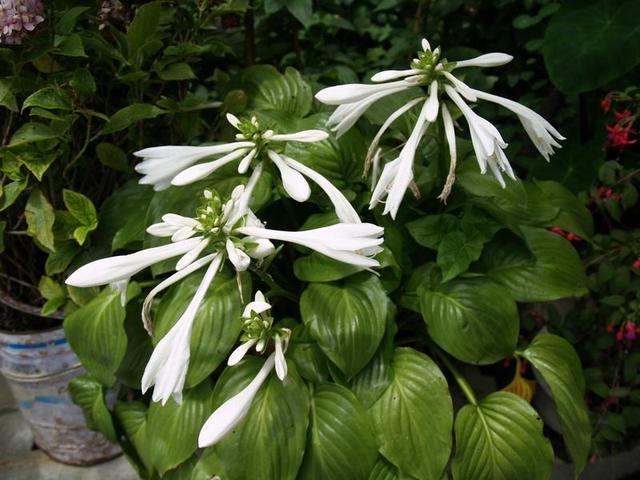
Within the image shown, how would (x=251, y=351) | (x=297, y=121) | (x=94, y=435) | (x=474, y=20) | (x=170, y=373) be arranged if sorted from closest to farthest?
(x=170, y=373), (x=251, y=351), (x=297, y=121), (x=94, y=435), (x=474, y=20)

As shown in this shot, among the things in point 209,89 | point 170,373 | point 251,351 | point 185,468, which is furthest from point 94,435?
point 209,89

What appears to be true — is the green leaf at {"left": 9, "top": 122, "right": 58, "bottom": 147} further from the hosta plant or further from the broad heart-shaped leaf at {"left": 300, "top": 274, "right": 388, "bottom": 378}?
the broad heart-shaped leaf at {"left": 300, "top": 274, "right": 388, "bottom": 378}

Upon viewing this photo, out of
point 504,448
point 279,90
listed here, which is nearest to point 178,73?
point 279,90

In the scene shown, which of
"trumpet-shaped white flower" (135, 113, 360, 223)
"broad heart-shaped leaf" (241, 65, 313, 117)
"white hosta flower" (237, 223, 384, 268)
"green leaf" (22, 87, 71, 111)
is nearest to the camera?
"white hosta flower" (237, 223, 384, 268)

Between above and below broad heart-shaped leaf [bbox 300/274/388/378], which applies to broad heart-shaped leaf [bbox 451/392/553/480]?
below

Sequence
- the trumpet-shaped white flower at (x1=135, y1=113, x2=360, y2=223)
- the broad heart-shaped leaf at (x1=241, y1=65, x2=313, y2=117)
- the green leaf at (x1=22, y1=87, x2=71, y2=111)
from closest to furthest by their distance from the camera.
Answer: the trumpet-shaped white flower at (x1=135, y1=113, x2=360, y2=223)
the green leaf at (x1=22, y1=87, x2=71, y2=111)
the broad heart-shaped leaf at (x1=241, y1=65, x2=313, y2=117)

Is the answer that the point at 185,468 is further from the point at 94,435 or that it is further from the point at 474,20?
the point at 474,20

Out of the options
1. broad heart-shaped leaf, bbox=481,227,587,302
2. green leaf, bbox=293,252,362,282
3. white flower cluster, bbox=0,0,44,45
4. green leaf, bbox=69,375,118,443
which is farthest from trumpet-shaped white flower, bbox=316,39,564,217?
green leaf, bbox=69,375,118,443

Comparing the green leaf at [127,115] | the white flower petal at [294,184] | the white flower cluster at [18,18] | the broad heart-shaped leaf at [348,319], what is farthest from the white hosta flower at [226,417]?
the white flower cluster at [18,18]
